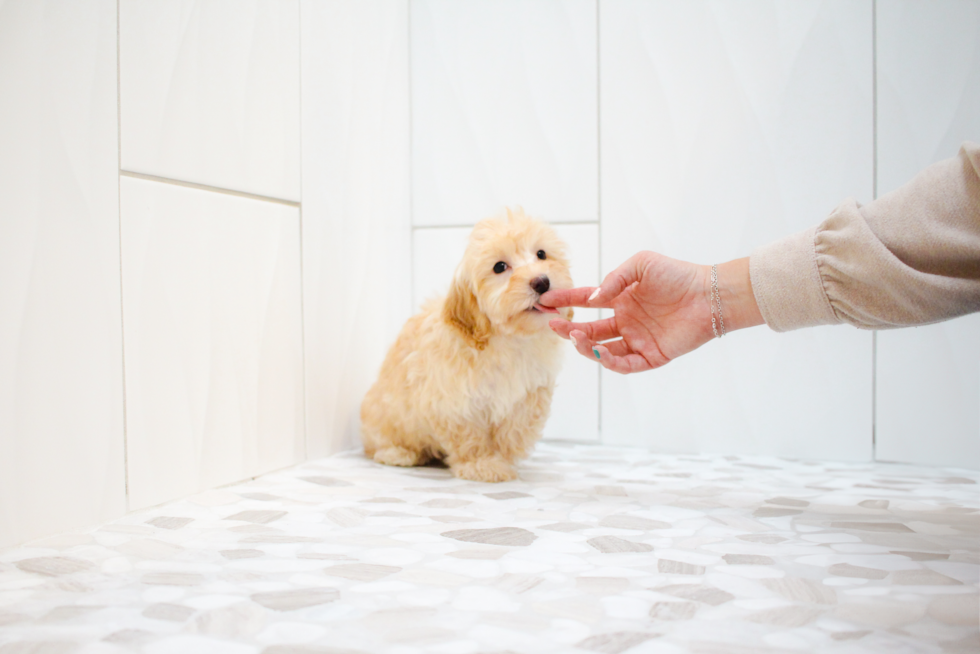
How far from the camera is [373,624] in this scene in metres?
1.11

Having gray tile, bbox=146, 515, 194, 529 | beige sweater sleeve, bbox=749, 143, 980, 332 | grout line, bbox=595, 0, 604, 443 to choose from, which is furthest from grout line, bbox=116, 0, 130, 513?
grout line, bbox=595, 0, 604, 443

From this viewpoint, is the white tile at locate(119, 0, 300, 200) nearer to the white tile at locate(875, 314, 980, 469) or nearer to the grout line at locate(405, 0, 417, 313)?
the grout line at locate(405, 0, 417, 313)

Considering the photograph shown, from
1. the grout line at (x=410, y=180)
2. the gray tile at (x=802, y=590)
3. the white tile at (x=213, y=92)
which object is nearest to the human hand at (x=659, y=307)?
the gray tile at (x=802, y=590)

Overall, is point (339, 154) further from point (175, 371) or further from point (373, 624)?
point (373, 624)

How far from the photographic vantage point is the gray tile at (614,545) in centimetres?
146

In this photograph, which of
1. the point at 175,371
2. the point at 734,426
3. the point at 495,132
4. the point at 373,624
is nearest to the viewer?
the point at 373,624

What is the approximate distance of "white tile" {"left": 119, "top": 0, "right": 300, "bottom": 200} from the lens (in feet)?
5.80

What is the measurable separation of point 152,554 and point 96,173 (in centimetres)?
93

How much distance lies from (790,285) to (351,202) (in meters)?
1.76

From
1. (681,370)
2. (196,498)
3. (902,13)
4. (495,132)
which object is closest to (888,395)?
(681,370)

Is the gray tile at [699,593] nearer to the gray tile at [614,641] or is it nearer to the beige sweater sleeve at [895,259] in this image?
the gray tile at [614,641]

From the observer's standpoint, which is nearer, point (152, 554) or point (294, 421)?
point (152, 554)

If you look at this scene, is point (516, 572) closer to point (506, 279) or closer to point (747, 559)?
point (747, 559)

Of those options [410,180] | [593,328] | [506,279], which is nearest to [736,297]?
[593,328]
